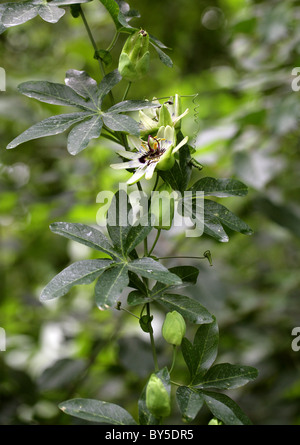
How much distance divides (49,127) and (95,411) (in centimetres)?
29

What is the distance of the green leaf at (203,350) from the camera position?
48 cm

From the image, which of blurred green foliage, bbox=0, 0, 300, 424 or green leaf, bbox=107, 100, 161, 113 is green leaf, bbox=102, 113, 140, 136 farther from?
blurred green foliage, bbox=0, 0, 300, 424

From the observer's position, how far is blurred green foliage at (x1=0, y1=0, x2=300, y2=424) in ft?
3.51

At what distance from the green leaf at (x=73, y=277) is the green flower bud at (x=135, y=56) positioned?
8.2 inches

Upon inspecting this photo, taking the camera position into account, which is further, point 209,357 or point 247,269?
point 247,269

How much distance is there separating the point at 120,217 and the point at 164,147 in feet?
0.30

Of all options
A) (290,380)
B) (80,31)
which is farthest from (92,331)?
(80,31)

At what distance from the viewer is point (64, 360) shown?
108 cm

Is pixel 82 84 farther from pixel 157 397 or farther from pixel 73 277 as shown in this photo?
pixel 157 397

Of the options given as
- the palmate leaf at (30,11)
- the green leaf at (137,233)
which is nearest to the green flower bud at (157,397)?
the green leaf at (137,233)

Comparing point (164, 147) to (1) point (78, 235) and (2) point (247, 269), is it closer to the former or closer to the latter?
(1) point (78, 235)

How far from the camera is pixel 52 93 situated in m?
0.52

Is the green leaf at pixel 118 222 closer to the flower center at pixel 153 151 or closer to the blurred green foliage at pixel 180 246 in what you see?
the flower center at pixel 153 151

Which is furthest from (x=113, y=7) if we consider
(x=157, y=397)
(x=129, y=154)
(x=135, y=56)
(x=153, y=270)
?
(x=157, y=397)
